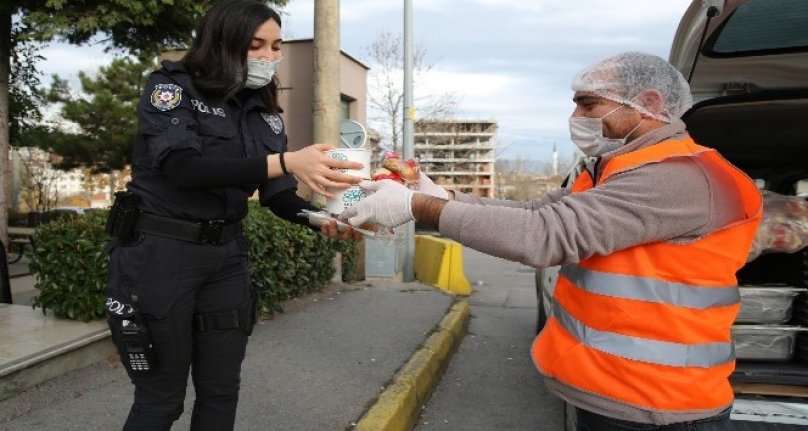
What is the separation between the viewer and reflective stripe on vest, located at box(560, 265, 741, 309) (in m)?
1.74

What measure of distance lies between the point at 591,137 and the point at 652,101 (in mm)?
232

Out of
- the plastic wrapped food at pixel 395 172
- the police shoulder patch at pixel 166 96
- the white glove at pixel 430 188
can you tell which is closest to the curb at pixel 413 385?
the white glove at pixel 430 188

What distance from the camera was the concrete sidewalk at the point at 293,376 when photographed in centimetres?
349

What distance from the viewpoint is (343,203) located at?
2068mm

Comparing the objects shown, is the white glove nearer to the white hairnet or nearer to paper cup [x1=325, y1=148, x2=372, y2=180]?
Answer: paper cup [x1=325, y1=148, x2=372, y2=180]

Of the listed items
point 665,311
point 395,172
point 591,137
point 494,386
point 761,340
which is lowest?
point 494,386

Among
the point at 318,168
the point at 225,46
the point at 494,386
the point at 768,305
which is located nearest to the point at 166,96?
the point at 225,46

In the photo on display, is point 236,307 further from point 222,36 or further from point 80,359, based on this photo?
point 80,359

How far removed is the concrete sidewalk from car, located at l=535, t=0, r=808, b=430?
7.10ft

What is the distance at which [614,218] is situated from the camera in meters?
1.68

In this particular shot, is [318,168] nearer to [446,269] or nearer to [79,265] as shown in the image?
[79,265]

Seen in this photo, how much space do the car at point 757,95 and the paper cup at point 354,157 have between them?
1659 mm

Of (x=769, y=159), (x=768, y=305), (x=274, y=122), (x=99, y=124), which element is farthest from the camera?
(x=99, y=124)

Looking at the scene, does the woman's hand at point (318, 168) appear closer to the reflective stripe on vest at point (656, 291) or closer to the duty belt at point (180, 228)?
the duty belt at point (180, 228)
